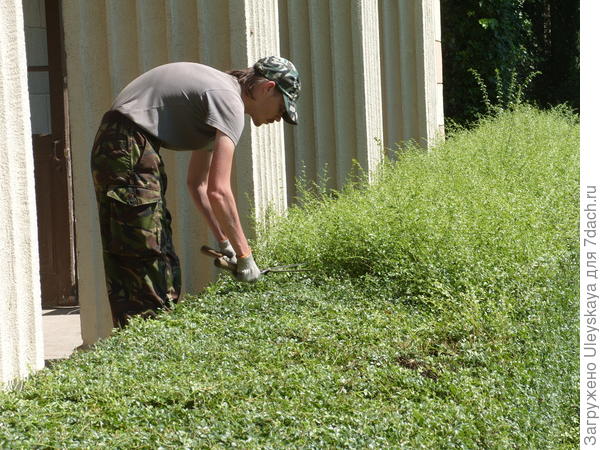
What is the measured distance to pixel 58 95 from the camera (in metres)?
8.58

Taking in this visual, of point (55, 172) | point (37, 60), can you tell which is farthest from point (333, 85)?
point (37, 60)

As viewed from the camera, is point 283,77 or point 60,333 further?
point 60,333

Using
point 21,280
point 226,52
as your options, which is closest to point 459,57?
point 226,52

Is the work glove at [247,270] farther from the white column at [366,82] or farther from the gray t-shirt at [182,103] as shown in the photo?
the white column at [366,82]

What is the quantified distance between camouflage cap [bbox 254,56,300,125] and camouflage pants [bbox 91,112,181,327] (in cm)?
68

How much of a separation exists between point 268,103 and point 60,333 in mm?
3273

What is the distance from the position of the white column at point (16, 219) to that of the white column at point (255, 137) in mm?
2056

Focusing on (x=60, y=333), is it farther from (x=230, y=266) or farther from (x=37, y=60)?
(x=230, y=266)

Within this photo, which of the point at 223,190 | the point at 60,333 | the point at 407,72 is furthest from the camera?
the point at 407,72

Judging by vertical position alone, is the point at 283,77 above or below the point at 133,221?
above

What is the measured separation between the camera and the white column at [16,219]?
4.13 metres

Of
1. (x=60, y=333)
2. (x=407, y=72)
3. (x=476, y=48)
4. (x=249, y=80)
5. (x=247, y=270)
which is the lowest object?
(x=60, y=333)

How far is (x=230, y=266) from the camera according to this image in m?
5.22

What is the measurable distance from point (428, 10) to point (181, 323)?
7411 millimetres
